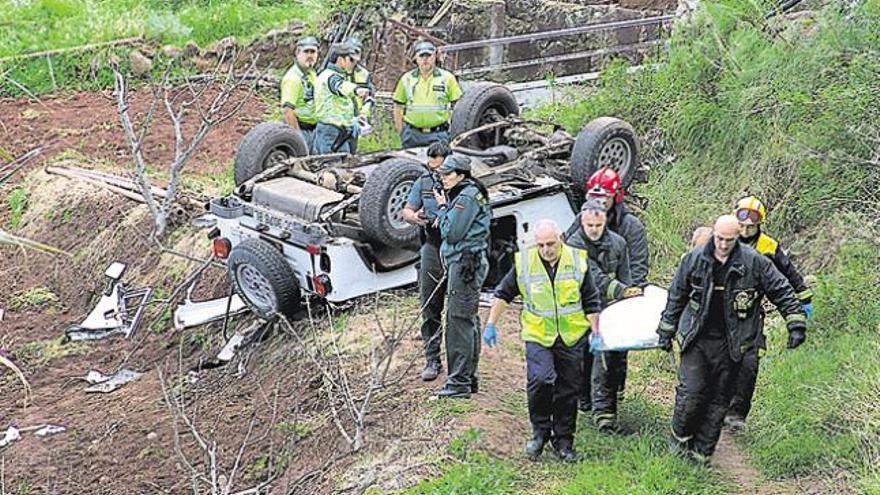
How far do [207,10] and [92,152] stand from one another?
16.8 ft

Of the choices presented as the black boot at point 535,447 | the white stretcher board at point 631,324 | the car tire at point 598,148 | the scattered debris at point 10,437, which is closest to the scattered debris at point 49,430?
the scattered debris at point 10,437

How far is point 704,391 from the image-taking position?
5.95 m

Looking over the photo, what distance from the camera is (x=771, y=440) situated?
6.34 meters

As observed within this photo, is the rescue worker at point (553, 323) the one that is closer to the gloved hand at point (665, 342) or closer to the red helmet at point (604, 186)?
the gloved hand at point (665, 342)

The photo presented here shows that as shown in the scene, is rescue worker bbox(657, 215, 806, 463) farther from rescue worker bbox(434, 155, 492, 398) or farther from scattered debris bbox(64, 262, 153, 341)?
scattered debris bbox(64, 262, 153, 341)

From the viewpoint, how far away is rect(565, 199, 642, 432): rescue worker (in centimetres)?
618

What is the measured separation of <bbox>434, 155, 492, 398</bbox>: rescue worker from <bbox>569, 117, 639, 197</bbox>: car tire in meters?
2.17

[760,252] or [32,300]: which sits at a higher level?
[760,252]

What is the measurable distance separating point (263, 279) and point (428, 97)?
2.56 m

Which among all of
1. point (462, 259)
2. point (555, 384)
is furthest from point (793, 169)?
point (555, 384)

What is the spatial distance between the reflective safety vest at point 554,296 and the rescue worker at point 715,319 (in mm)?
473

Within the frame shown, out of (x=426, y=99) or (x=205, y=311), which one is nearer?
(x=205, y=311)

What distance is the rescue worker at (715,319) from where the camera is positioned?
5.70 metres

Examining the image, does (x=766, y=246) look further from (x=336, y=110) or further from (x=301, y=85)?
(x=301, y=85)
